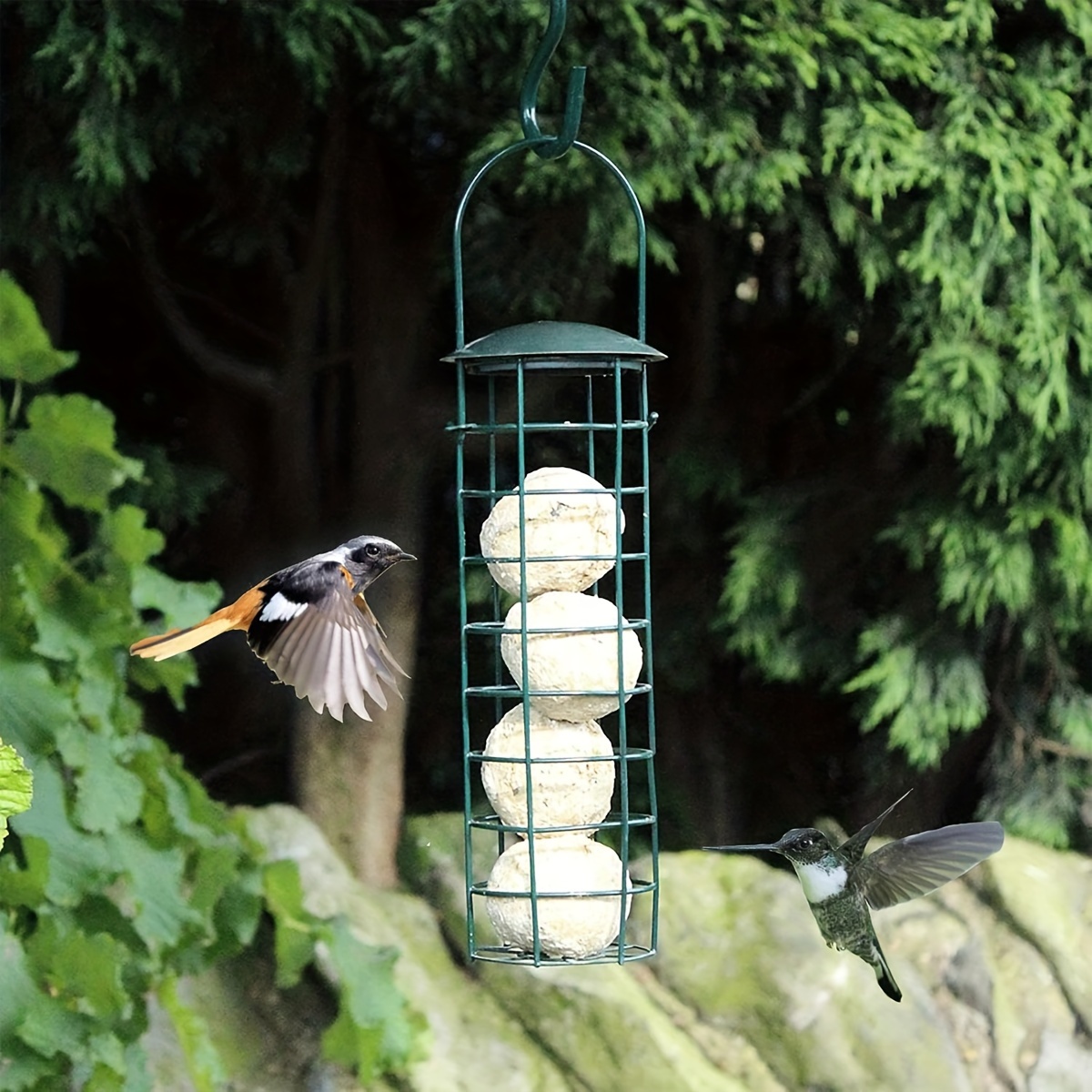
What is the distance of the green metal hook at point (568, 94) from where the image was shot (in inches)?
58.2

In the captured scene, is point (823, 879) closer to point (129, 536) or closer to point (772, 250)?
point (129, 536)

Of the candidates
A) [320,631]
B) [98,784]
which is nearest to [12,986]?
[98,784]

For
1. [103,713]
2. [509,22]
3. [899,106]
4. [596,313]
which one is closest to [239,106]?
[509,22]

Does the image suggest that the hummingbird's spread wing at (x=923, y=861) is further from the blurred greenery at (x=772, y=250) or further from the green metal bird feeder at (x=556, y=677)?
the blurred greenery at (x=772, y=250)

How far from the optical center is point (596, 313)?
3711 mm

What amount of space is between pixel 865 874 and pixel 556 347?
0.94 m

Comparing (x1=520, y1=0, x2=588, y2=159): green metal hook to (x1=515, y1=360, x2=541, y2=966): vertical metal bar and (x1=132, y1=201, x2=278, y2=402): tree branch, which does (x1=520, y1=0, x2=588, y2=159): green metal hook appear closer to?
(x1=515, y1=360, x2=541, y2=966): vertical metal bar

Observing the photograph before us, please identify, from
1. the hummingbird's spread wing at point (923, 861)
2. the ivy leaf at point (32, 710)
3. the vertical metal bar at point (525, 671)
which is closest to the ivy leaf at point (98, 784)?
the ivy leaf at point (32, 710)

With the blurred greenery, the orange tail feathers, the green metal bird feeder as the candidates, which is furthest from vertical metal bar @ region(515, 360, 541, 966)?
the blurred greenery

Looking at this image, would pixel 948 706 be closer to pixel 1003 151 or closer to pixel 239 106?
pixel 1003 151

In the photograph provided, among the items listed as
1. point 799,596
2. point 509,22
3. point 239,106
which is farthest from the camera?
point 799,596

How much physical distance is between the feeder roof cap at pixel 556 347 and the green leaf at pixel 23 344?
82 cm

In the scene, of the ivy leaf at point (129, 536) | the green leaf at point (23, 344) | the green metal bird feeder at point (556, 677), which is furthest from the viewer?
the ivy leaf at point (129, 536)

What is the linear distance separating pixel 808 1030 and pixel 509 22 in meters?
2.24
